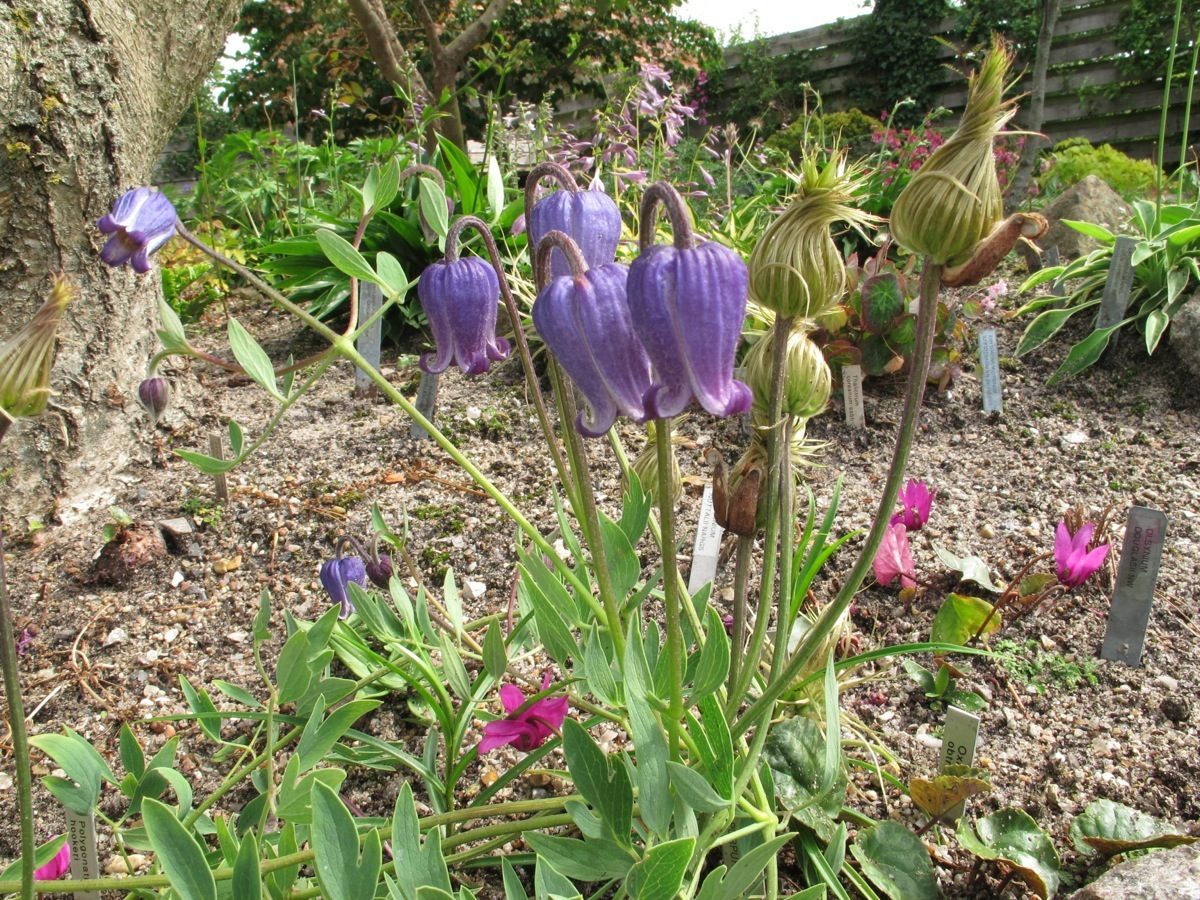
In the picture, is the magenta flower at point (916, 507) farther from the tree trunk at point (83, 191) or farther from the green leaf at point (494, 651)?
the tree trunk at point (83, 191)

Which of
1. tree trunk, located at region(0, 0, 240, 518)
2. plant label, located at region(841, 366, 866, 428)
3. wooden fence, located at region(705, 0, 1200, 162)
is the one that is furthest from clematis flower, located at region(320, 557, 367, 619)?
wooden fence, located at region(705, 0, 1200, 162)

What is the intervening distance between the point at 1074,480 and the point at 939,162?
5.70 ft

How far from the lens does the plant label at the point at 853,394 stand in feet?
7.68

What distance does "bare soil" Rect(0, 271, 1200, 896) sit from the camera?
1300mm

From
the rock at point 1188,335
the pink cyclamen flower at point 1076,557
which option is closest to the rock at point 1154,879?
the pink cyclamen flower at point 1076,557

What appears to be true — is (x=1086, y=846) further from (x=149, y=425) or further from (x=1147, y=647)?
(x=149, y=425)

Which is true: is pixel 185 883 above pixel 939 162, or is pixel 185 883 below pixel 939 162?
below

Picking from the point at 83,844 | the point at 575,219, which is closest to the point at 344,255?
the point at 575,219

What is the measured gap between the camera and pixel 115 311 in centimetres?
213

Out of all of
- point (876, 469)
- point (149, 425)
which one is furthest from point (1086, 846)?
point (149, 425)

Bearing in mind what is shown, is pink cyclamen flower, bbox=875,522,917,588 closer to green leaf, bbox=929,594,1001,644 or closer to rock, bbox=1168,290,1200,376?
green leaf, bbox=929,594,1001,644

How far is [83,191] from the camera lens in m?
1.96

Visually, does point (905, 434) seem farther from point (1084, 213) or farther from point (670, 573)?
point (1084, 213)

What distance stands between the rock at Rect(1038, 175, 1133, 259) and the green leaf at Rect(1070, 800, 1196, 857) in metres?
3.26
